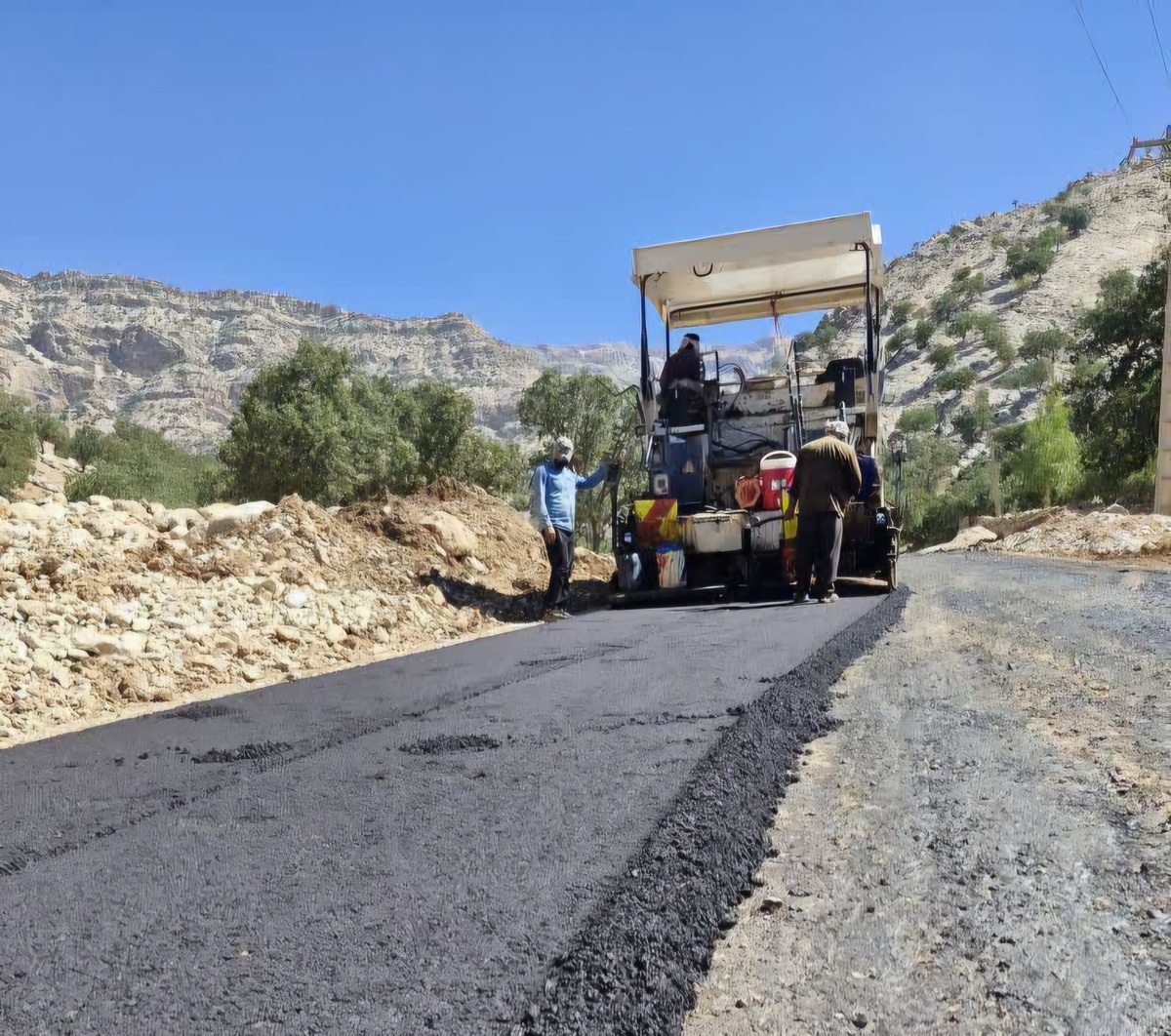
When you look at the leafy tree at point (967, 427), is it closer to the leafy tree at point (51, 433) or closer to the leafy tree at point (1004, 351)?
the leafy tree at point (1004, 351)

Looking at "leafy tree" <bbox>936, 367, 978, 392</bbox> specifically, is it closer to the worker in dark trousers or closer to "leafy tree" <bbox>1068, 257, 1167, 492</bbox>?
"leafy tree" <bbox>1068, 257, 1167, 492</bbox>

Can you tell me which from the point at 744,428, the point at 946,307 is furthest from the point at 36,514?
the point at 946,307

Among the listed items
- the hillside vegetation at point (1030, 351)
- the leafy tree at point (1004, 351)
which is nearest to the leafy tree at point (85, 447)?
the hillside vegetation at point (1030, 351)

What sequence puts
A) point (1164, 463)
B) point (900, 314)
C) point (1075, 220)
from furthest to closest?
point (900, 314) < point (1075, 220) < point (1164, 463)

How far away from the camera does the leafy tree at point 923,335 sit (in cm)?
6438

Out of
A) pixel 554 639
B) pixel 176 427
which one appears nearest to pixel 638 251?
pixel 554 639

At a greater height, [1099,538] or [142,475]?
[142,475]

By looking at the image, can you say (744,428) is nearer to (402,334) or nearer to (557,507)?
(557,507)

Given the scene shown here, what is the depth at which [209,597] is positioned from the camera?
6527 millimetres

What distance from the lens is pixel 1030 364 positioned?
52.9 meters

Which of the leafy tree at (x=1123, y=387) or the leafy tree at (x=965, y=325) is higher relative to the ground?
the leafy tree at (x=965, y=325)

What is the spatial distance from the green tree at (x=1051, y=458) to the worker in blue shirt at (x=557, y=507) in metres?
23.0

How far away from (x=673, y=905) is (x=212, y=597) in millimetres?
5474

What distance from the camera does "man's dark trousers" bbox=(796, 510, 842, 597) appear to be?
793 centimetres
